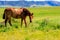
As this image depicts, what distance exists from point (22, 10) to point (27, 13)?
1.78 feet

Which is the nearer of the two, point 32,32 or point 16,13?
point 32,32

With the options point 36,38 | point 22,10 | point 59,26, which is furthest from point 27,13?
point 36,38

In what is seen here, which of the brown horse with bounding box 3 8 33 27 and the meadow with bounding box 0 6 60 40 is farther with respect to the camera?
the brown horse with bounding box 3 8 33 27

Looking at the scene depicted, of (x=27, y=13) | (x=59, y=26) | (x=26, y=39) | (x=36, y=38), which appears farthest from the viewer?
(x=27, y=13)

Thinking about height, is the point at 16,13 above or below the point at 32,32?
above

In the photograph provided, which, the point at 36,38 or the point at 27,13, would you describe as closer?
the point at 36,38

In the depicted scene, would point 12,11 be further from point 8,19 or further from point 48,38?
point 48,38

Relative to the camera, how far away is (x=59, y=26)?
19719 mm

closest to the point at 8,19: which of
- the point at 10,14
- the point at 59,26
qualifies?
the point at 10,14

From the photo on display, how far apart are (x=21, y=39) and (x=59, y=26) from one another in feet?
22.7

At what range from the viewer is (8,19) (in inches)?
873

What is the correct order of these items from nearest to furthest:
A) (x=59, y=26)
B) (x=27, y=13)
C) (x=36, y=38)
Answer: (x=36, y=38) < (x=59, y=26) < (x=27, y=13)

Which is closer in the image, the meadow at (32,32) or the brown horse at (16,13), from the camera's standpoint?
the meadow at (32,32)

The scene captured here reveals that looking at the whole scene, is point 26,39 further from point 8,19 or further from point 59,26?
point 8,19
